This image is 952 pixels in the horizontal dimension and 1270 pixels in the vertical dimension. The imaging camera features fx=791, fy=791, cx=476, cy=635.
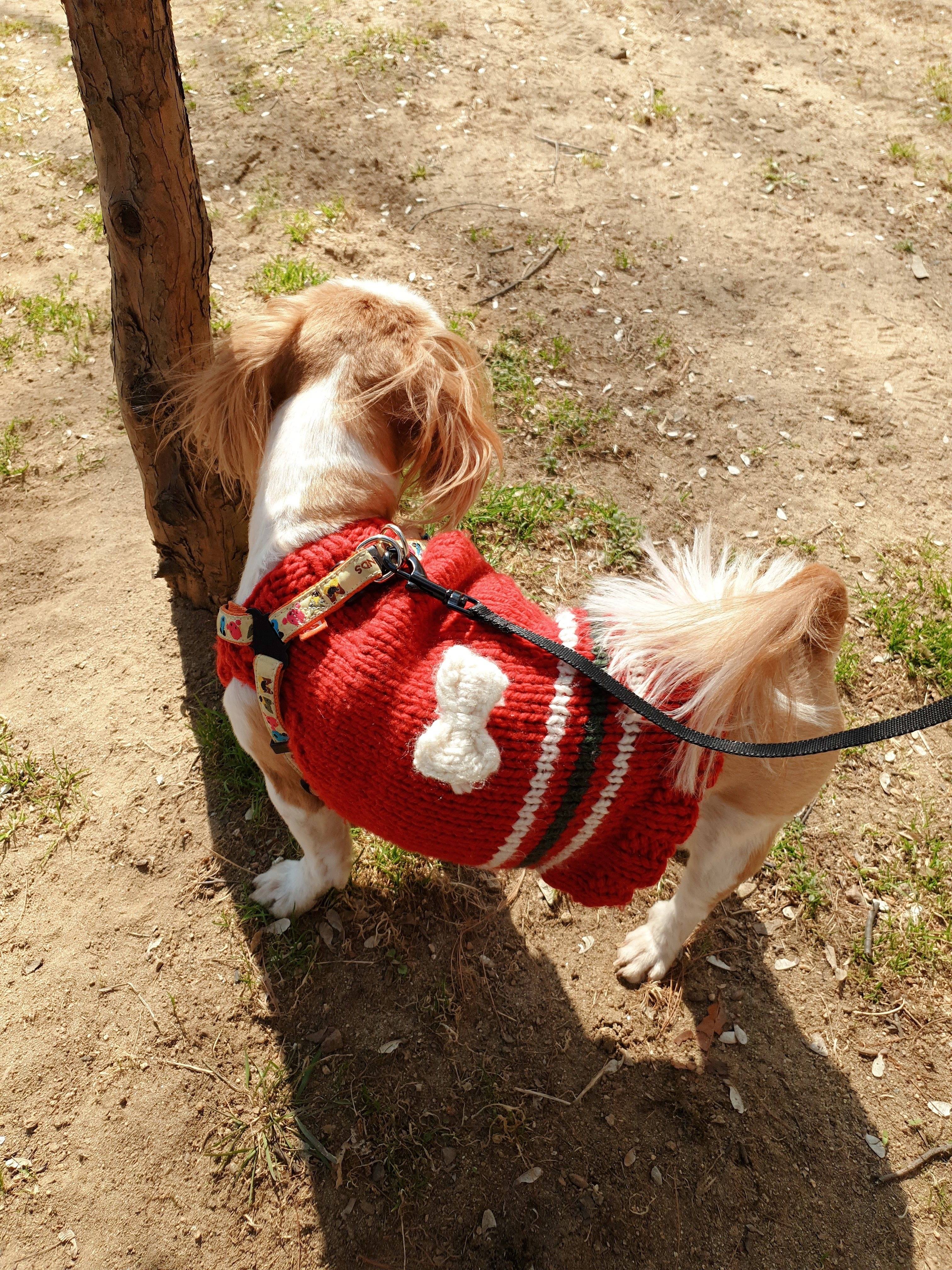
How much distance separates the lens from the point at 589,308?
4832mm

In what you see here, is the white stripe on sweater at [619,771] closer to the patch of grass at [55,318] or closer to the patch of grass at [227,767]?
the patch of grass at [227,767]

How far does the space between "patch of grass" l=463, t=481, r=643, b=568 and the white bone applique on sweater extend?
2.11m

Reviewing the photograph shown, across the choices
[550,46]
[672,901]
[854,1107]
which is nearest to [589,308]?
[550,46]

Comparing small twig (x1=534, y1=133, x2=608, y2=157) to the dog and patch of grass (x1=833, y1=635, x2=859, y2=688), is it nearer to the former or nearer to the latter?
patch of grass (x1=833, y1=635, x2=859, y2=688)

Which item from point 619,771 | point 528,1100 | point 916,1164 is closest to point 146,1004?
point 528,1100

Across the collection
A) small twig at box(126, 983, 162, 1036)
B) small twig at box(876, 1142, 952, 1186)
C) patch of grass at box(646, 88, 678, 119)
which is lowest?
small twig at box(876, 1142, 952, 1186)

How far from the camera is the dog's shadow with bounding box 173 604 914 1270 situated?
244cm

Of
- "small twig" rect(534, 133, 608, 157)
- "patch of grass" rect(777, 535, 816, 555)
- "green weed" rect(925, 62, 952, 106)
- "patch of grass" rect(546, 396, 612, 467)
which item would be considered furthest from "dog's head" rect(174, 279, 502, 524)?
"green weed" rect(925, 62, 952, 106)

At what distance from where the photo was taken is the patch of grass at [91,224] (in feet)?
16.1

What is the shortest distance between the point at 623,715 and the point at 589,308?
3672 millimetres

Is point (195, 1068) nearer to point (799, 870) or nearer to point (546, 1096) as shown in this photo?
point (546, 1096)

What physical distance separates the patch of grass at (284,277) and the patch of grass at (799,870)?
3.71 meters

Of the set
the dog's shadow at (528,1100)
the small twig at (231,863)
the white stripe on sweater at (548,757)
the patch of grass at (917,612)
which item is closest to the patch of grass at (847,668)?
the patch of grass at (917,612)

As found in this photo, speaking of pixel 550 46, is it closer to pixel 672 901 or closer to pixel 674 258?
pixel 674 258
